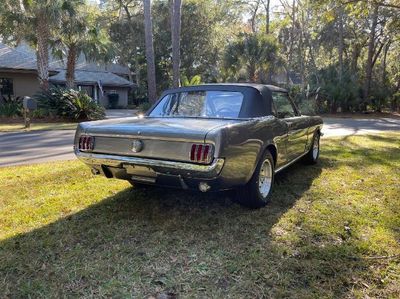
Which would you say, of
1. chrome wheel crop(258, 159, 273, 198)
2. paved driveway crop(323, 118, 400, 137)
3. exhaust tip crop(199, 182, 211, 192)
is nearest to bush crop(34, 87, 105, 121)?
paved driveway crop(323, 118, 400, 137)

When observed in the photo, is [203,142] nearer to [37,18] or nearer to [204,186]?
[204,186]

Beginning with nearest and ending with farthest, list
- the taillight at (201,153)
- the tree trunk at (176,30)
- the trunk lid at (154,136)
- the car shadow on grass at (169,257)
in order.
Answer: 1. the car shadow on grass at (169,257)
2. the taillight at (201,153)
3. the trunk lid at (154,136)
4. the tree trunk at (176,30)

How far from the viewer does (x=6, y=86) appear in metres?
25.2

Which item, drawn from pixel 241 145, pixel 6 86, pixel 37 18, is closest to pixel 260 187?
pixel 241 145

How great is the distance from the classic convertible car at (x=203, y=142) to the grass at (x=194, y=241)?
19.8 inches

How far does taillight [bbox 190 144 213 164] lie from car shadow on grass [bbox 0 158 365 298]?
2.74 ft

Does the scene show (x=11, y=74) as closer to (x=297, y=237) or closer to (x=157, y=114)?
(x=157, y=114)

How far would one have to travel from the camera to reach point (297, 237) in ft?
12.2

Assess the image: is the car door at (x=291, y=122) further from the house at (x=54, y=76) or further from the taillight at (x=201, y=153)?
the house at (x=54, y=76)

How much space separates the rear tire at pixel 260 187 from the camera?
14.0 feet

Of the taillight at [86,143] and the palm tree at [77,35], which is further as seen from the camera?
the palm tree at [77,35]

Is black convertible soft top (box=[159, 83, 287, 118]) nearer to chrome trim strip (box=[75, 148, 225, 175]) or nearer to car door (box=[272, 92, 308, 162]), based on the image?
car door (box=[272, 92, 308, 162])

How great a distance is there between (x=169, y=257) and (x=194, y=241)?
0.39 metres

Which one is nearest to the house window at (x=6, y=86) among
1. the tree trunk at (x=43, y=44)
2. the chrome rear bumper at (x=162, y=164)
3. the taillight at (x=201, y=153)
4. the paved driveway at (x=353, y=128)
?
the tree trunk at (x=43, y=44)
